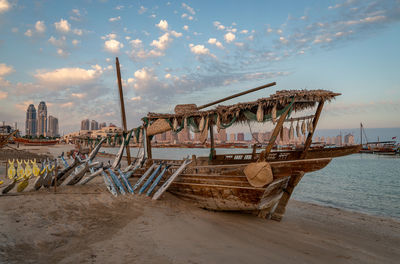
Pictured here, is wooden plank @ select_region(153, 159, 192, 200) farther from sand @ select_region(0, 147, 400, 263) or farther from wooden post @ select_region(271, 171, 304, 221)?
wooden post @ select_region(271, 171, 304, 221)

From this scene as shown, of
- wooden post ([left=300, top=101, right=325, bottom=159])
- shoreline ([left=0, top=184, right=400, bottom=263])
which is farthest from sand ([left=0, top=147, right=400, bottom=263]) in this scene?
wooden post ([left=300, top=101, right=325, bottom=159])

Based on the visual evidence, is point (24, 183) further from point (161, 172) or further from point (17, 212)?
point (161, 172)

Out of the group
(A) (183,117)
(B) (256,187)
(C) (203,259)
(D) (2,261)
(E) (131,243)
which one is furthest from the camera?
(A) (183,117)

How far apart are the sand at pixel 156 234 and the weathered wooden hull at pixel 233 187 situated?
433mm

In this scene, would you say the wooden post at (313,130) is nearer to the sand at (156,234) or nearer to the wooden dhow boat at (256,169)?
the wooden dhow boat at (256,169)

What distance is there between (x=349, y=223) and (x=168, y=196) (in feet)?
24.1

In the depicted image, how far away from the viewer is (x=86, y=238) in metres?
4.78

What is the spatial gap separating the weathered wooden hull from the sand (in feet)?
1.42

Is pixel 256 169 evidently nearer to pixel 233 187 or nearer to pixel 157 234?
pixel 233 187

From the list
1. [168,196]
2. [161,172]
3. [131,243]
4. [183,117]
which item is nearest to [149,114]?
[183,117]

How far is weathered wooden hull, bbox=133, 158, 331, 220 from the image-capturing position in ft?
21.7

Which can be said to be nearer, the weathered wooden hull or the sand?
the sand

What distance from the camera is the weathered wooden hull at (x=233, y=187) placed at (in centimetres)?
662

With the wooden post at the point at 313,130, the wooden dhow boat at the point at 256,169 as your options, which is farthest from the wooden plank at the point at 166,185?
the wooden post at the point at 313,130
